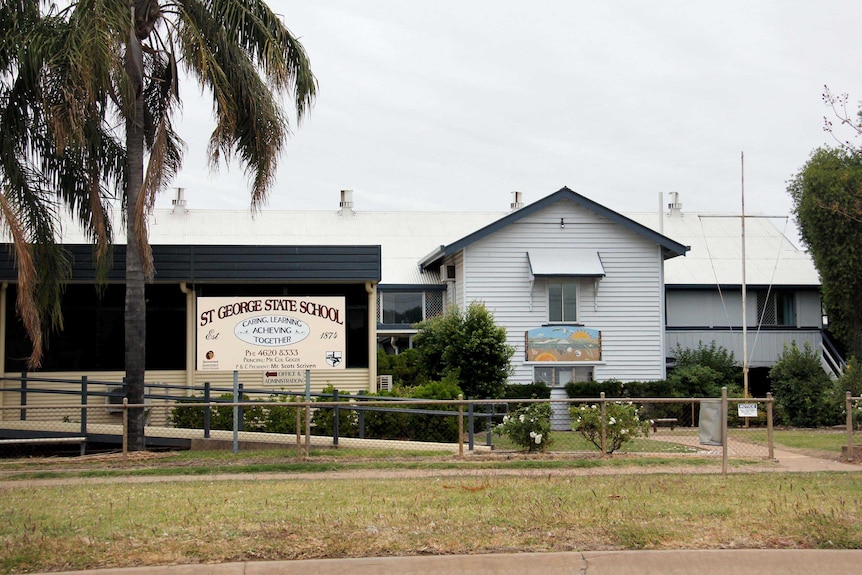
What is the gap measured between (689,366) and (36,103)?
23.4 m

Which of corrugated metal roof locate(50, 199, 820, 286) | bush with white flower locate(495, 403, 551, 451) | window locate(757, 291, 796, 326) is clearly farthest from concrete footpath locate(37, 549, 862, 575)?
window locate(757, 291, 796, 326)

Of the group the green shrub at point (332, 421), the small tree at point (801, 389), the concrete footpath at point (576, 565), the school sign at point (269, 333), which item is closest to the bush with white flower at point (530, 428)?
the school sign at point (269, 333)

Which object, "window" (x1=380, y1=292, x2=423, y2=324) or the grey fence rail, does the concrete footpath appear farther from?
"window" (x1=380, y1=292, x2=423, y2=324)

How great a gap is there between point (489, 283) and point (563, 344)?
3.12 m

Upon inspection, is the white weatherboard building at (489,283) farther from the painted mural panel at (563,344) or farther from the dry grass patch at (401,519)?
the dry grass patch at (401,519)

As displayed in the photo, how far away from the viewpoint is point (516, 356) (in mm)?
30812

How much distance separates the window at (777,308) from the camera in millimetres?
36188

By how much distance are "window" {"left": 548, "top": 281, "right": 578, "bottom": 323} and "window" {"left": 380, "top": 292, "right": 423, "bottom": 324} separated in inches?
203

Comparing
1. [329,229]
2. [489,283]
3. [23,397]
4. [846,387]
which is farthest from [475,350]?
[329,229]

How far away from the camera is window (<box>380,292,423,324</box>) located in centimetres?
3366

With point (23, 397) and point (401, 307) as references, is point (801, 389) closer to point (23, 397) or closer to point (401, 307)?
point (401, 307)

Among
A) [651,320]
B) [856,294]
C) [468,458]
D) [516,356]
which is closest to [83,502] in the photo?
[468,458]

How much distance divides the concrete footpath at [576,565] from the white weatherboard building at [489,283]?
1412 cm

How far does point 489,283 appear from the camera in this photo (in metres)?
31.0
